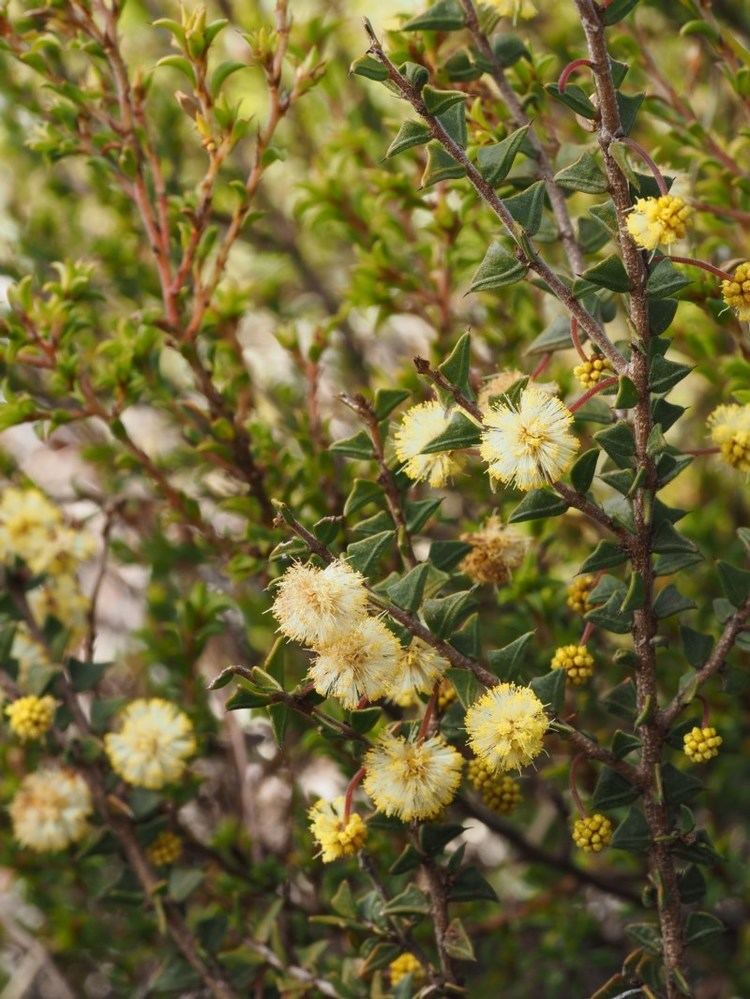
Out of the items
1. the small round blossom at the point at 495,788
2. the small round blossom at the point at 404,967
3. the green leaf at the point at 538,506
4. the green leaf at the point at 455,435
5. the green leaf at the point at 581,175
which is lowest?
the small round blossom at the point at 404,967

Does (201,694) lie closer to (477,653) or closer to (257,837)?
(257,837)

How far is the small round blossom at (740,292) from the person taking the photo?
924mm

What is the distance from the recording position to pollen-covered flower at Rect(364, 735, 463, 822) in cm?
95

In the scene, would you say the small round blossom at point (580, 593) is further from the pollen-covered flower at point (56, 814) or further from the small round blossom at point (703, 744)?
the pollen-covered flower at point (56, 814)

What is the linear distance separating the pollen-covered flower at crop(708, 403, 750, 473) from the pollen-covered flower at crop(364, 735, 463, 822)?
0.40 m

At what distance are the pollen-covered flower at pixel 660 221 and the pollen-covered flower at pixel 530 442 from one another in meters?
0.16

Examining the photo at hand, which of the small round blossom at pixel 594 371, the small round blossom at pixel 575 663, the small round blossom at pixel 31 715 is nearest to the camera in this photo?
the small round blossom at pixel 594 371

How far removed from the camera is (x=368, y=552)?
0.94 metres

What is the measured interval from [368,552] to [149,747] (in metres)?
0.53

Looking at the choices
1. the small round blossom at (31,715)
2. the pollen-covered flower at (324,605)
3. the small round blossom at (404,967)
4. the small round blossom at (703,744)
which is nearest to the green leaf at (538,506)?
the pollen-covered flower at (324,605)

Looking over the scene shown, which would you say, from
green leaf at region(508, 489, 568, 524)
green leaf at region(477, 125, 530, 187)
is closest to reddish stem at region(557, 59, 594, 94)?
green leaf at region(477, 125, 530, 187)

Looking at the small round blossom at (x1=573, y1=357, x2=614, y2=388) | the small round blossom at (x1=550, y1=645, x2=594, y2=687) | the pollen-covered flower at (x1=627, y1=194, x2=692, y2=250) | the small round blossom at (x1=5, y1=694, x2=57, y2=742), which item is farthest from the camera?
the small round blossom at (x1=5, y1=694, x2=57, y2=742)

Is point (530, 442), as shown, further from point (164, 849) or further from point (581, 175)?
point (164, 849)

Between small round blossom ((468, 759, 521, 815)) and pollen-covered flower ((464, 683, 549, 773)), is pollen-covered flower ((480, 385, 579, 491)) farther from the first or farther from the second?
small round blossom ((468, 759, 521, 815))
